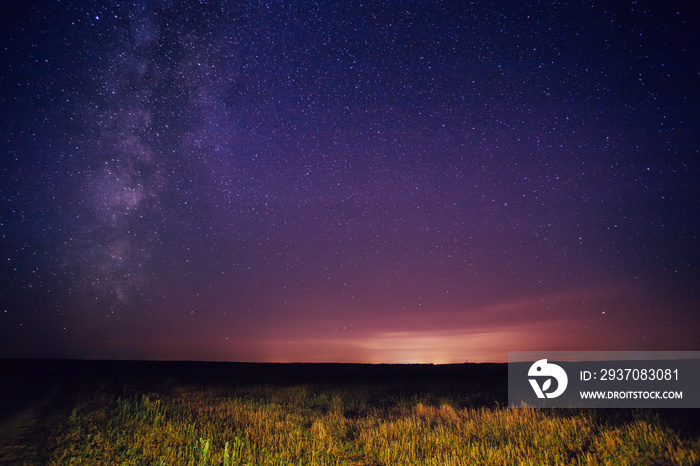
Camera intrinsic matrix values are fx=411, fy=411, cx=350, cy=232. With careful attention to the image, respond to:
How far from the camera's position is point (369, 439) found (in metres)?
8.53

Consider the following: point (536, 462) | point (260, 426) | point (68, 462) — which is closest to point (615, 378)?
point (536, 462)

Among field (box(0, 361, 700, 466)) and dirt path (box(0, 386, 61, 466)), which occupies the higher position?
field (box(0, 361, 700, 466))

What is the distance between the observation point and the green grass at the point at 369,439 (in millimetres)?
6898

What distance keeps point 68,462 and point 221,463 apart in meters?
2.64

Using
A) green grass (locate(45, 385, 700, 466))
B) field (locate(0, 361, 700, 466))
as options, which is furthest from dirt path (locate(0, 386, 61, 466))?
green grass (locate(45, 385, 700, 466))

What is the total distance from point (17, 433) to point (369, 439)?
8.22m

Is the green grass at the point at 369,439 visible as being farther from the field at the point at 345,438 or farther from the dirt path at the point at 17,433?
the dirt path at the point at 17,433

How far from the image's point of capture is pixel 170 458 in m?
7.07

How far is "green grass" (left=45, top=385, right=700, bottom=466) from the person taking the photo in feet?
22.6

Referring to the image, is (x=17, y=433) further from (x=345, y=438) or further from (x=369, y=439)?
(x=369, y=439)

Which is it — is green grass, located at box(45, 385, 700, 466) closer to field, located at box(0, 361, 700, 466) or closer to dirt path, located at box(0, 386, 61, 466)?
field, located at box(0, 361, 700, 466)

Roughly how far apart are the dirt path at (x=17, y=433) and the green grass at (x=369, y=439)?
0.47m

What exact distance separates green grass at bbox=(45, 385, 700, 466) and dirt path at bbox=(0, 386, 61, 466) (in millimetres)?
469

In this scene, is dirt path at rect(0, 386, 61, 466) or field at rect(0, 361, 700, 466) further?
dirt path at rect(0, 386, 61, 466)
